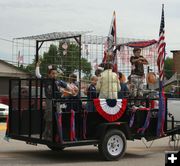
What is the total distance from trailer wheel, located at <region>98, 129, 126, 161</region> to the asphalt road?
0.17 metres

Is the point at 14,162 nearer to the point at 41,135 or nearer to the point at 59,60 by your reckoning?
the point at 41,135

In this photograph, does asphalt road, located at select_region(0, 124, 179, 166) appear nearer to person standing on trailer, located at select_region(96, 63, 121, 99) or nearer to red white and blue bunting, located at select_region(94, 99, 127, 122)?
red white and blue bunting, located at select_region(94, 99, 127, 122)

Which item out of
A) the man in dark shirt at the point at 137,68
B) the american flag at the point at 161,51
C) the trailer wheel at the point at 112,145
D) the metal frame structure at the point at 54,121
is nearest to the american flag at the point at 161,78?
the american flag at the point at 161,51

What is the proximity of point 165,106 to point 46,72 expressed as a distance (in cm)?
318

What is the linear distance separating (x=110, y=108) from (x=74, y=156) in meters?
1.61

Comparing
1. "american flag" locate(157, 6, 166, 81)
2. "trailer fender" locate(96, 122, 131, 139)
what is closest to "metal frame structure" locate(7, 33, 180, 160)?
"trailer fender" locate(96, 122, 131, 139)

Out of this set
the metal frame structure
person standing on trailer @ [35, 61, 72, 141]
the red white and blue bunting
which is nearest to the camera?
person standing on trailer @ [35, 61, 72, 141]

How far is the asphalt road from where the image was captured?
885 centimetres

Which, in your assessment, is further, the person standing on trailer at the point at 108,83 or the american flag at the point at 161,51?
the american flag at the point at 161,51

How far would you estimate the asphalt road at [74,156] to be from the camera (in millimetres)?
8852

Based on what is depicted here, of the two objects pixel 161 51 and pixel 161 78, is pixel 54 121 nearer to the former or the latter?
pixel 161 78

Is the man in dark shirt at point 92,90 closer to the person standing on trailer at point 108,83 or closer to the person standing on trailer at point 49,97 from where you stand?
the person standing on trailer at point 108,83

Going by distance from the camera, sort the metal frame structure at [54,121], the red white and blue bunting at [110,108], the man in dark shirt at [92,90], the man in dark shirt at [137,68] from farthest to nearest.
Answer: the man in dark shirt at [92,90], the man in dark shirt at [137,68], the red white and blue bunting at [110,108], the metal frame structure at [54,121]

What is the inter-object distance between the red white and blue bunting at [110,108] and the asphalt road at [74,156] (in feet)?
3.27
